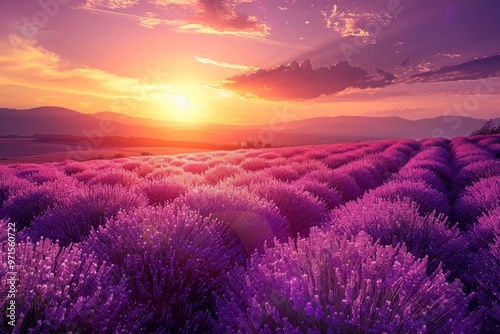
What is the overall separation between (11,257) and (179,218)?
105 centimetres

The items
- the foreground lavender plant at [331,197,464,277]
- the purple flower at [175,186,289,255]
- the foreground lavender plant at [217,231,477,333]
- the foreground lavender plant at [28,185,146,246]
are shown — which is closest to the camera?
the foreground lavender plant at [217,231,477,333]

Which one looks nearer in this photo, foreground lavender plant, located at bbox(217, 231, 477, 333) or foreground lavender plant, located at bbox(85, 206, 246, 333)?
foreground lavender plant, located at bbox(217, 231, 477, 333)

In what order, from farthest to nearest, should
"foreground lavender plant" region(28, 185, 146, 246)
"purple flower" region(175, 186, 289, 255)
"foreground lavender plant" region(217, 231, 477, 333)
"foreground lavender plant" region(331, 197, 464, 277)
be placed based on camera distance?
"foreground lavender plant" region(28, 185, 146, 246)
"purple flower" region(175, 186, 289, 255)
"foreground lavender plant" region(331, 197, 464, 277)
"foreground lavender plant" region(217, 231, 477, 333)

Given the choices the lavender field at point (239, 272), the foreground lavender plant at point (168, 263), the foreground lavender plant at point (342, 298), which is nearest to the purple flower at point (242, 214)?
the lavender field at point (239, 272)

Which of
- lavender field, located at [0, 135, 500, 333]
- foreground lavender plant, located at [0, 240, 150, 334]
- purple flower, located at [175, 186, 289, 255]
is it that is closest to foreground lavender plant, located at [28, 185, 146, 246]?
lavender field, located at [0, 135, 500, 333]

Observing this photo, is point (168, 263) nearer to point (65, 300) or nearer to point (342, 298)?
point (65, 300)

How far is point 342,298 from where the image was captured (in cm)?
148

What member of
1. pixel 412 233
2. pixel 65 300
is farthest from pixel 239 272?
pixel 412 233

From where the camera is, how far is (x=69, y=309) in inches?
57.6

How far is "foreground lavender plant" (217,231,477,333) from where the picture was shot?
53.1 inches

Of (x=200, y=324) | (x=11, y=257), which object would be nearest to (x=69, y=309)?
(x=11, y=257)

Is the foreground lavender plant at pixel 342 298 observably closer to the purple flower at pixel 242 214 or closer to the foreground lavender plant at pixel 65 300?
the foreground lavender plant at pixel 65 300

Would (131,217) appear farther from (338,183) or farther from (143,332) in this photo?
(338,183)

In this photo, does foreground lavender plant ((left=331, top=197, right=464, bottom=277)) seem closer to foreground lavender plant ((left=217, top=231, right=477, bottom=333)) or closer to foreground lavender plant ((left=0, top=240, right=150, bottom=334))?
foreground lavender plant ((left=217, top=231, right=477, bottom=333))
